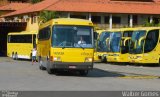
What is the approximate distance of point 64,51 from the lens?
81.0 ft

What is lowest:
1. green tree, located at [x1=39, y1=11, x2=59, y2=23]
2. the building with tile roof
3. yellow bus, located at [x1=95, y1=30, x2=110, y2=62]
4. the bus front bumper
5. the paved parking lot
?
the paved parking lot

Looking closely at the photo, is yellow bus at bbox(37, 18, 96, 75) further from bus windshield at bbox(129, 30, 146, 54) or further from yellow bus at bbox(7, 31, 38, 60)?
yellow bus at bbox(7, 31, 38, 60)

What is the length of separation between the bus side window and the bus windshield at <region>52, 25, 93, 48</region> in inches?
584

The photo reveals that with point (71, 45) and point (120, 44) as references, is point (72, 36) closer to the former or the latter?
point (71, 45)

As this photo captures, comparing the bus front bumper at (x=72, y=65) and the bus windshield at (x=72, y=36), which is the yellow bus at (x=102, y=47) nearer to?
the bus windshield at (x=72, y=36)

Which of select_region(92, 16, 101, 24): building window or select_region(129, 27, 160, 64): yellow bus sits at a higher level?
select_region(92, 16, 101, 24): building window

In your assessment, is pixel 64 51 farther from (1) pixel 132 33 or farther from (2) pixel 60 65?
(1) pixel 132 33

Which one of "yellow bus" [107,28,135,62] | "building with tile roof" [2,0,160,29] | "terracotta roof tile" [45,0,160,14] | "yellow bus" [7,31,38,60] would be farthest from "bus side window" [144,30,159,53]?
"terracotta roof tile" [45,0,160,14]

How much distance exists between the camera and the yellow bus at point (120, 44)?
137 ft

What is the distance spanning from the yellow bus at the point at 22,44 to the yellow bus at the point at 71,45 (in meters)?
22.8

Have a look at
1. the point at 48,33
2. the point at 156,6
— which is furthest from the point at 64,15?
the point at 48,33

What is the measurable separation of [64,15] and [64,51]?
46602mm

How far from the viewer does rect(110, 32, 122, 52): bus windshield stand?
140 feet

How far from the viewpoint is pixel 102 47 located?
1796 inches
